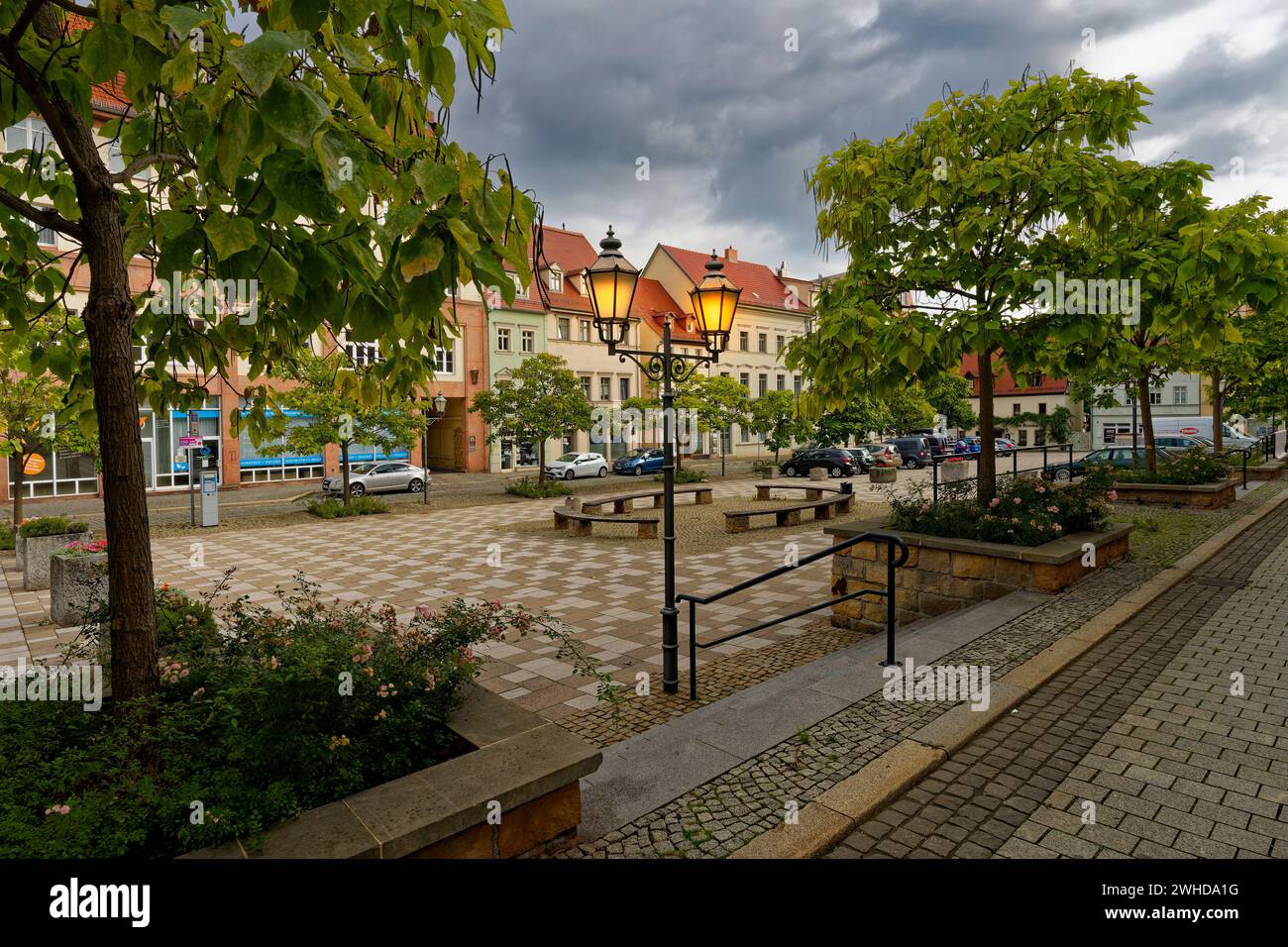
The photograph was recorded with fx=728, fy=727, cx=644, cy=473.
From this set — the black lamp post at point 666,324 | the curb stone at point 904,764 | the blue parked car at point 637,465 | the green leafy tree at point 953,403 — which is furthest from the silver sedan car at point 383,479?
the green leafy tree at point 953,403

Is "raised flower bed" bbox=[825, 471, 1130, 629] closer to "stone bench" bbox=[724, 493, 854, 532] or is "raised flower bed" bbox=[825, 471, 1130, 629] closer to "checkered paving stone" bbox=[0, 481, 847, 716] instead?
"checkered paving stone" bbox=[0, 481, 847, 716]

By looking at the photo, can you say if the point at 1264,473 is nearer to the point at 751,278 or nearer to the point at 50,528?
the point at 50,528

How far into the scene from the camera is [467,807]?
303cm

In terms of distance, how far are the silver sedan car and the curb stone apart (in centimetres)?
2541

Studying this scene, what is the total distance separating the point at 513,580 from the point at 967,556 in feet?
22.8

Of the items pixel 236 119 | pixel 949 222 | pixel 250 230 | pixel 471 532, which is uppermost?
pixel 949 222

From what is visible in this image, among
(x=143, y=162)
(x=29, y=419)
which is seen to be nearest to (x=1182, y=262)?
(x=143, y=162)

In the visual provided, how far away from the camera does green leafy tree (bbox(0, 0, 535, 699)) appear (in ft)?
6.34

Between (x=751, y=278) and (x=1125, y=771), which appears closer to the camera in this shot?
(x=1125, y=771)

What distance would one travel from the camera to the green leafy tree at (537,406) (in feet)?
89.4

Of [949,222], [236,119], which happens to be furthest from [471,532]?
[236,119]

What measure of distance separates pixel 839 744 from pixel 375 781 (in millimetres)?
2897

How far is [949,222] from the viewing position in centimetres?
909
